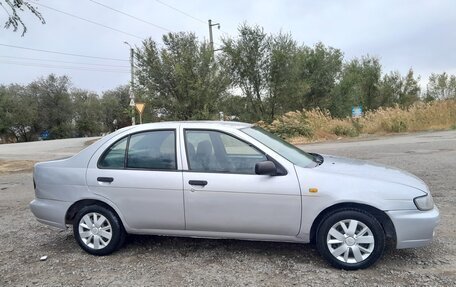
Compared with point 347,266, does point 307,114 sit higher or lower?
higher

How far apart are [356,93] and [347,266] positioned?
33.4 m

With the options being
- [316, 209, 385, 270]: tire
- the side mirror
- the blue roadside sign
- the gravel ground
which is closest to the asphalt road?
the gravel ground

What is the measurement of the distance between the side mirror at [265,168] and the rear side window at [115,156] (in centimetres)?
162

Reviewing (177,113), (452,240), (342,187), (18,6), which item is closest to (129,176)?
(342,187)

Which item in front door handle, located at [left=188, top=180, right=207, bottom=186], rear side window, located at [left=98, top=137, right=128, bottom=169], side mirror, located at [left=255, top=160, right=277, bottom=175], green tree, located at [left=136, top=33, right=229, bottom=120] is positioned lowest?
front door handle, located at [left=188, top=180, right=207, bottom=186]

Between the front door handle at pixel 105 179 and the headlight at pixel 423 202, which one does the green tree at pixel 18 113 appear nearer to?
the front door handle at pixel 105 179

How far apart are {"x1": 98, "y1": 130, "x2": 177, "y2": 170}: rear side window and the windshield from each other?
89 cm

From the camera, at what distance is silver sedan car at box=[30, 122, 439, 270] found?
3.76 m

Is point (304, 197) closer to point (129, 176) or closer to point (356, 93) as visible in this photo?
point (129, 176)

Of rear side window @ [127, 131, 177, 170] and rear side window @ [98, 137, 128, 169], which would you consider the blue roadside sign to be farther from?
rear side window @ [127, 131, 177, 170]

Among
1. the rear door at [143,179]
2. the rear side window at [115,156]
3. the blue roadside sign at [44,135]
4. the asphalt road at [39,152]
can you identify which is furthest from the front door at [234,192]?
the blue roadside sign at [44,135]

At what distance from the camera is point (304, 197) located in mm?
3828

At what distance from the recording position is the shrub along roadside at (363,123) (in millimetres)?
20438

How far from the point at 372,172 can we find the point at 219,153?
167 cm
